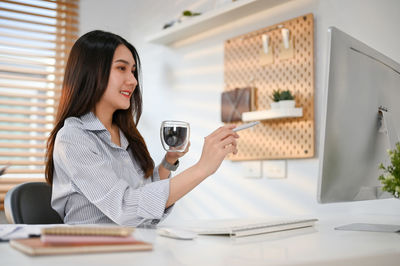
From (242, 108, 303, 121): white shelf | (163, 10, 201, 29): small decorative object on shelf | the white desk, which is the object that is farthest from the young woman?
(163, 10, 201, 29): small decorative object on shelf

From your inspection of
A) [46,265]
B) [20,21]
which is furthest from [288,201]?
[20,21]

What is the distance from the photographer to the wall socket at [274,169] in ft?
7.73

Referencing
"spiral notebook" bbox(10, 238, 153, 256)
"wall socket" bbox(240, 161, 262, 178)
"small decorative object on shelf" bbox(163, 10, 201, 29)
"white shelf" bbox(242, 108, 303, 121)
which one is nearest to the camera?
"spiral notebook" bbox(10, 238, 153, 256)

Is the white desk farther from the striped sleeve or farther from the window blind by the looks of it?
the window blind

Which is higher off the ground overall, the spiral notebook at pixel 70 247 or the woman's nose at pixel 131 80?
the woman's nose at pixel 131 80

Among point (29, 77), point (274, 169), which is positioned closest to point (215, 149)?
point (274, 169)

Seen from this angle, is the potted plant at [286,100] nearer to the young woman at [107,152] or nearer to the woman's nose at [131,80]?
the young woman at [107,152]

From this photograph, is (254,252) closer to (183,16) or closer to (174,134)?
(174,134)

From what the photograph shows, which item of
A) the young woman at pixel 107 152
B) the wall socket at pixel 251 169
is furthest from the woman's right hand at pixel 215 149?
the wall socket at pixel 251 169

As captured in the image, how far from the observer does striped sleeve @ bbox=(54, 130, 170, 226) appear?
1.21m

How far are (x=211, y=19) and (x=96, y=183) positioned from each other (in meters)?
1.69

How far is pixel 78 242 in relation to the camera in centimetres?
57

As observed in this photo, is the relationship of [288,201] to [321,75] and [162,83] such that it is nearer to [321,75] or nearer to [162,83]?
[321,75]

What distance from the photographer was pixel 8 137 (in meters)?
3.06
